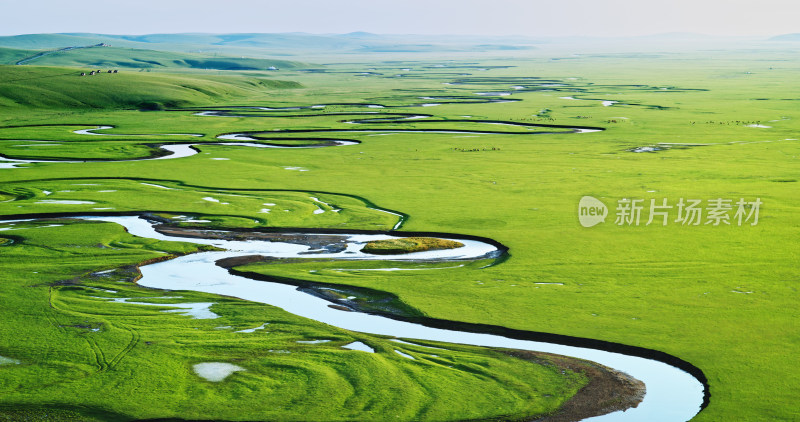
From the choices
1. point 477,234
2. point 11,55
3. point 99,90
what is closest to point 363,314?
point 477,234

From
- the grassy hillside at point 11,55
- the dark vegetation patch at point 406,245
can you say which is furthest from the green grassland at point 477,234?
the grassy hillside at point 11,55

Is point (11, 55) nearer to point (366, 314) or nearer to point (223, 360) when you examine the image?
point (366, 314)

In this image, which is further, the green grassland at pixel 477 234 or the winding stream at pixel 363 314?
the green grassland at pixel 477 234

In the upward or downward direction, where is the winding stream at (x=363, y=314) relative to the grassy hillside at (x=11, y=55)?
downward

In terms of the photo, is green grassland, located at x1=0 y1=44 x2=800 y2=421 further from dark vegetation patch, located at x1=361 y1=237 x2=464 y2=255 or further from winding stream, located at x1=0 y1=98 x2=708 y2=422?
dark vegetation patch, located at x1=361 y1=237 x2=464 y2=255

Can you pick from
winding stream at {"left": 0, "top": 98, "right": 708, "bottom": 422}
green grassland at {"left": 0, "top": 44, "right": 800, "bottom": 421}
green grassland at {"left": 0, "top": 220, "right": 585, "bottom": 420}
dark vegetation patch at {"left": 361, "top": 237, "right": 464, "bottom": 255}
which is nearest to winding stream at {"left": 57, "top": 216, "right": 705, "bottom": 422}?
winding stream at {"left": 0, "top": 98, "right": 708, "bottom": 422}

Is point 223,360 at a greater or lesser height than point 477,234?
lesser

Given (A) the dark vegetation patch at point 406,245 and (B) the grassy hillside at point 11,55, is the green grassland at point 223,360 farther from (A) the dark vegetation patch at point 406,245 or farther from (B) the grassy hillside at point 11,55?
(B) the grassy hillside at point 11,55
